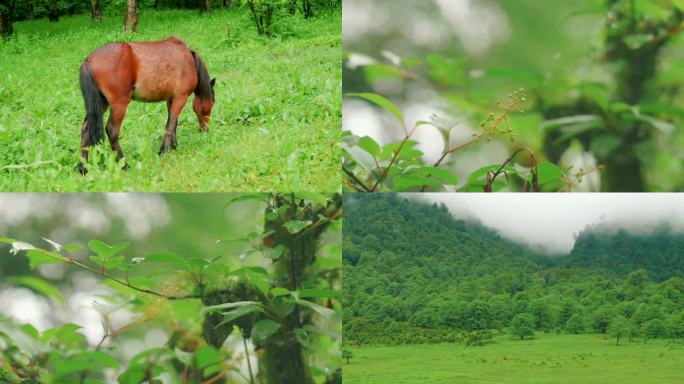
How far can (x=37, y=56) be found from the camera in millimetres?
3975

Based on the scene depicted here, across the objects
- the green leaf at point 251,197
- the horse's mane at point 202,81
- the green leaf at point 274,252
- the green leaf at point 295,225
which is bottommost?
the green leaf at point 274,252

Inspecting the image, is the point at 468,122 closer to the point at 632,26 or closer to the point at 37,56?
the point at 632,26

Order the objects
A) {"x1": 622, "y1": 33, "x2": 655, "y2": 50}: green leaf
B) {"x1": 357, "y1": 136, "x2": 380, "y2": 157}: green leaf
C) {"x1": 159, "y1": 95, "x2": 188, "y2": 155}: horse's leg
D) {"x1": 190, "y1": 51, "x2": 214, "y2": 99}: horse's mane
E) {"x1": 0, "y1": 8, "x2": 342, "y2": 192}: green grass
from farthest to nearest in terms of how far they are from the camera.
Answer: {"x1": 190, "y1": 51, "x2": 214, "y2": 99}: horse's mane < {"x1": 159, "y1": 95, "x2": 188, "y2": 155}: horse's leg < {"x1": 0, "y1": 8, "x2": 342, "y2": 192}: green grass < {"x1": 357, "y1": 136, "x2": 380, "y2": 157}: green leaf < {"x1": 622, "y1": 33, "x2": 655, "y2": 50}: green leaf

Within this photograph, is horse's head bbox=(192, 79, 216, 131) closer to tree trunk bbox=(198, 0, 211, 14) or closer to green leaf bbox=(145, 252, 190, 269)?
tree trunk bbox=(198, 0, 211, 14)

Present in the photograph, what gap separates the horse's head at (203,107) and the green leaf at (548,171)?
1.56 m

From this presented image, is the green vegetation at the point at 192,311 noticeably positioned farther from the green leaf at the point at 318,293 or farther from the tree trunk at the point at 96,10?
the tree trunk at the point at 96,10

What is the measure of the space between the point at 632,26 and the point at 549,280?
43.8 inches

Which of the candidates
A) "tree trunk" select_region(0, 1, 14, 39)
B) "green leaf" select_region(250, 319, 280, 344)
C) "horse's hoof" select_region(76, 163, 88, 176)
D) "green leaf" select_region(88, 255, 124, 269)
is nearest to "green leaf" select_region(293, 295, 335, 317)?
"green leaf" select_region(250, 319, 280, 344)

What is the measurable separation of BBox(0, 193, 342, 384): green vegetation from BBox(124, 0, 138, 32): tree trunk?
93 centimetres

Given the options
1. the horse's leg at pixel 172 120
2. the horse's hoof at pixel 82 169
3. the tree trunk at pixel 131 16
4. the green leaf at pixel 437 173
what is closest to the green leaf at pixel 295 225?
the green leaf at pixel 437 173

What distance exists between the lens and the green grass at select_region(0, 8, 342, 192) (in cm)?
349

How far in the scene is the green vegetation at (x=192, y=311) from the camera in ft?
11.3

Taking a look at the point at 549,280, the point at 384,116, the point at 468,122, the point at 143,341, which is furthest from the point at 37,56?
the point at 549,280

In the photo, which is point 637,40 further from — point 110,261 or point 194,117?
point 110,261
